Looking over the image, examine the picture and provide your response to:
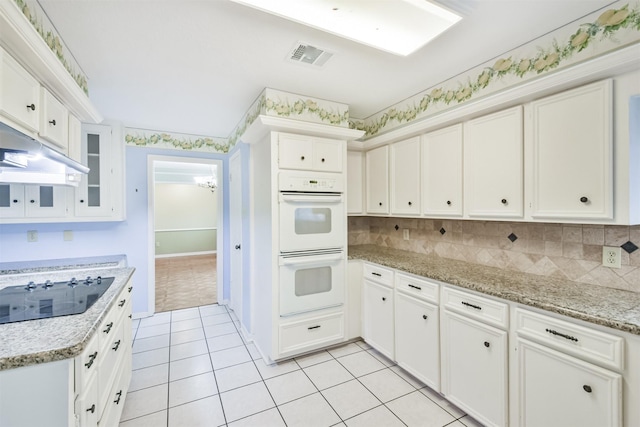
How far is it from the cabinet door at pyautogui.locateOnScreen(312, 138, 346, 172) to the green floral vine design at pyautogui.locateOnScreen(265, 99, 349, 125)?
28cm

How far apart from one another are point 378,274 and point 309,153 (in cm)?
130

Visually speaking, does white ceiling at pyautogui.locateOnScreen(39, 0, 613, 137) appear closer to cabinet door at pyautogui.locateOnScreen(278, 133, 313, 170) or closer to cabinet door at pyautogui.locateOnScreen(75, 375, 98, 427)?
cabinet door at pyautogui.locateOnScreen(278, 133, 313, 170)

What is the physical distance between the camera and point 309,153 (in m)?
2.51

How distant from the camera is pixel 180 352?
2.74 meters

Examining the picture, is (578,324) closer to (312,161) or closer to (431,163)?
(431,163)

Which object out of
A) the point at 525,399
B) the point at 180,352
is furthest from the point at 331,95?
the point at 180,352

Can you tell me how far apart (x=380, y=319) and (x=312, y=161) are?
1599mm

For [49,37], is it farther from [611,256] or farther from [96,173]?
[611,256]

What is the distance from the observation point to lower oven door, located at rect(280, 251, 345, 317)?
2.45 m

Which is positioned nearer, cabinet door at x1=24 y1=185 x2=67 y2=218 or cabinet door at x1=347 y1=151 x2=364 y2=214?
cabinet door at x1=24 y1=185 x2=67 y2=218

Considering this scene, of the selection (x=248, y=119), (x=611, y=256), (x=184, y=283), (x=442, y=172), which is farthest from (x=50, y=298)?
(x=184, y=283)

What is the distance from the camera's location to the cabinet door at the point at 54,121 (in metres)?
1.52

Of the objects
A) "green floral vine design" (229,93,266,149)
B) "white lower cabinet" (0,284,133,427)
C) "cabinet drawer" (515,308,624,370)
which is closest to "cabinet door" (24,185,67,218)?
"green floral vine design" (229,93,266,149)

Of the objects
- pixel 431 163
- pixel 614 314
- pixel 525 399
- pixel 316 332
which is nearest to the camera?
pixel 614 314
